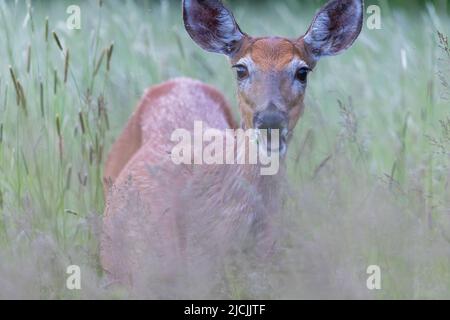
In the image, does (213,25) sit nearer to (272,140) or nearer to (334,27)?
(334,27)

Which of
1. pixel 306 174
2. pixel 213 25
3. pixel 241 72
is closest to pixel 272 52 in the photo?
pixel 241 72

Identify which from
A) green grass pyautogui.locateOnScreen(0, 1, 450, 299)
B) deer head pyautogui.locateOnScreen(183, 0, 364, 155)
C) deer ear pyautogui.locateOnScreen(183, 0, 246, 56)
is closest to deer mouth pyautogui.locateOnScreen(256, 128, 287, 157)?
deer head pyautogui.locateOnScreen(183, 0, 364, 155)

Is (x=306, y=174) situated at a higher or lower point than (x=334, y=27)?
lower

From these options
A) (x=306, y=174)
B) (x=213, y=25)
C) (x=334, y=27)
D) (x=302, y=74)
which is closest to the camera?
(x=302, y=74)

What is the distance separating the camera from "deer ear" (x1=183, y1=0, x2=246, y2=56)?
6193 mm

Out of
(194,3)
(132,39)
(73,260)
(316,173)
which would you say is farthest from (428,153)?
(132,39)

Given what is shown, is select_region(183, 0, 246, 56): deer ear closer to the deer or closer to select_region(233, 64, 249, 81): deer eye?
the deer

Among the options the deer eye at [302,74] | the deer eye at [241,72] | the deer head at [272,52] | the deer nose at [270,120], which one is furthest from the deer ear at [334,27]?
the deer nose at [270,120]

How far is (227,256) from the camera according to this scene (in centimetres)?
539

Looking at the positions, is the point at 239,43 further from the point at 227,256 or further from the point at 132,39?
the point at 132,39

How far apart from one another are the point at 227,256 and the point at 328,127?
8.16 ft

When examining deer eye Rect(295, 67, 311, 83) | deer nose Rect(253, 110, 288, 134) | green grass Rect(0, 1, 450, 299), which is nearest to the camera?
green grass Rect(0, 1, 450, 299)

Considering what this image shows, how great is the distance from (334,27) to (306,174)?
2.81ft

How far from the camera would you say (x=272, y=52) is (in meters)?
5.95
